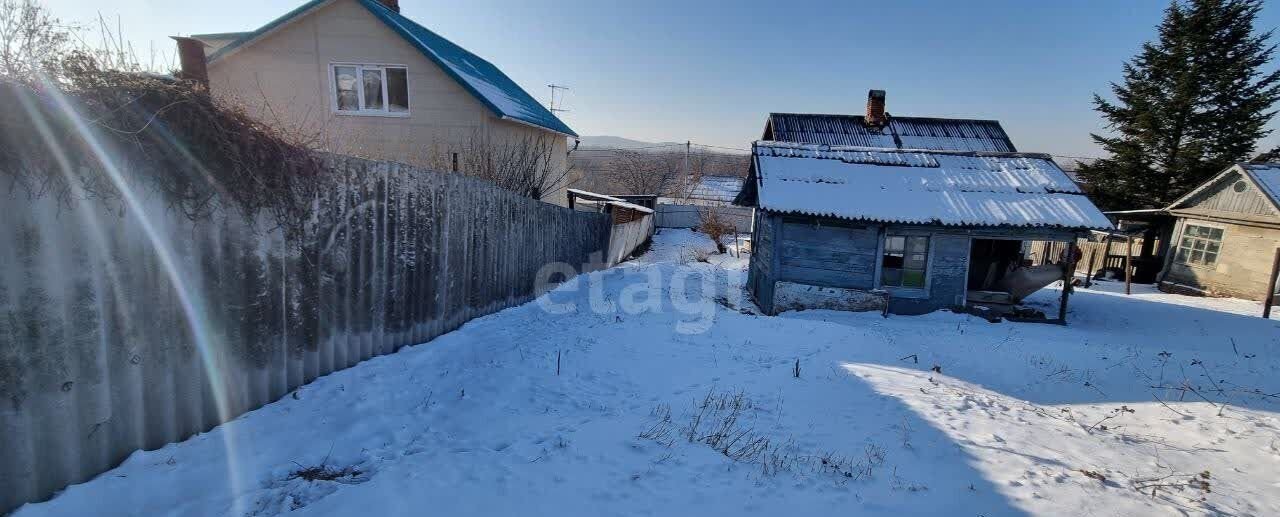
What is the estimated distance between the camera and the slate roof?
18.4 meters

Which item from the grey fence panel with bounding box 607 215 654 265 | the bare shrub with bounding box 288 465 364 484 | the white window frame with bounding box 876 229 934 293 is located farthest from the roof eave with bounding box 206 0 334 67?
the white window frame with bounding box 876 229 934 293

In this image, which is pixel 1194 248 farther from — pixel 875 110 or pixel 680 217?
pixel 680 217

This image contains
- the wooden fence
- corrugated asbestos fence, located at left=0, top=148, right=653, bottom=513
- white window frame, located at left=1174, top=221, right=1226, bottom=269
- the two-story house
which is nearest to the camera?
corrugated asbestos fence, located at left=0, top=148, right=653, bottom=513

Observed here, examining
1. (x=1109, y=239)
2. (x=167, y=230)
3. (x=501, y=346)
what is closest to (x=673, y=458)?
(x=501, y=346)

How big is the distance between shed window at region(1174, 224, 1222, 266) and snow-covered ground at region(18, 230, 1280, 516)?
11.5 m

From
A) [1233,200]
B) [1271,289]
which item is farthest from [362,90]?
[1233,200]

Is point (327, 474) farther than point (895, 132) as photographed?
No

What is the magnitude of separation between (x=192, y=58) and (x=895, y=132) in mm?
20347

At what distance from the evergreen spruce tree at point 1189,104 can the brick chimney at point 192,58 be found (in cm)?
3155

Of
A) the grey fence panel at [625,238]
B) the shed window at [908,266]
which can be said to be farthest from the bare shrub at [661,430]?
the grey fence panel at [625,238]

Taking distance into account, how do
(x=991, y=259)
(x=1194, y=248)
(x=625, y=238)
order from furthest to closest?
(x=625, y=238) → (x=1194, y=248) → (x=991, y=259)

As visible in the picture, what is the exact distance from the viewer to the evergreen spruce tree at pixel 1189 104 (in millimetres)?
20641

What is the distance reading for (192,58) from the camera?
3633 millimetres

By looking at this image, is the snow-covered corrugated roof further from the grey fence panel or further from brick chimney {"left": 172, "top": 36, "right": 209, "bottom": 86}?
brick chimney {"left": 172, "top": 36, "right": 209, "bottom": 86}
